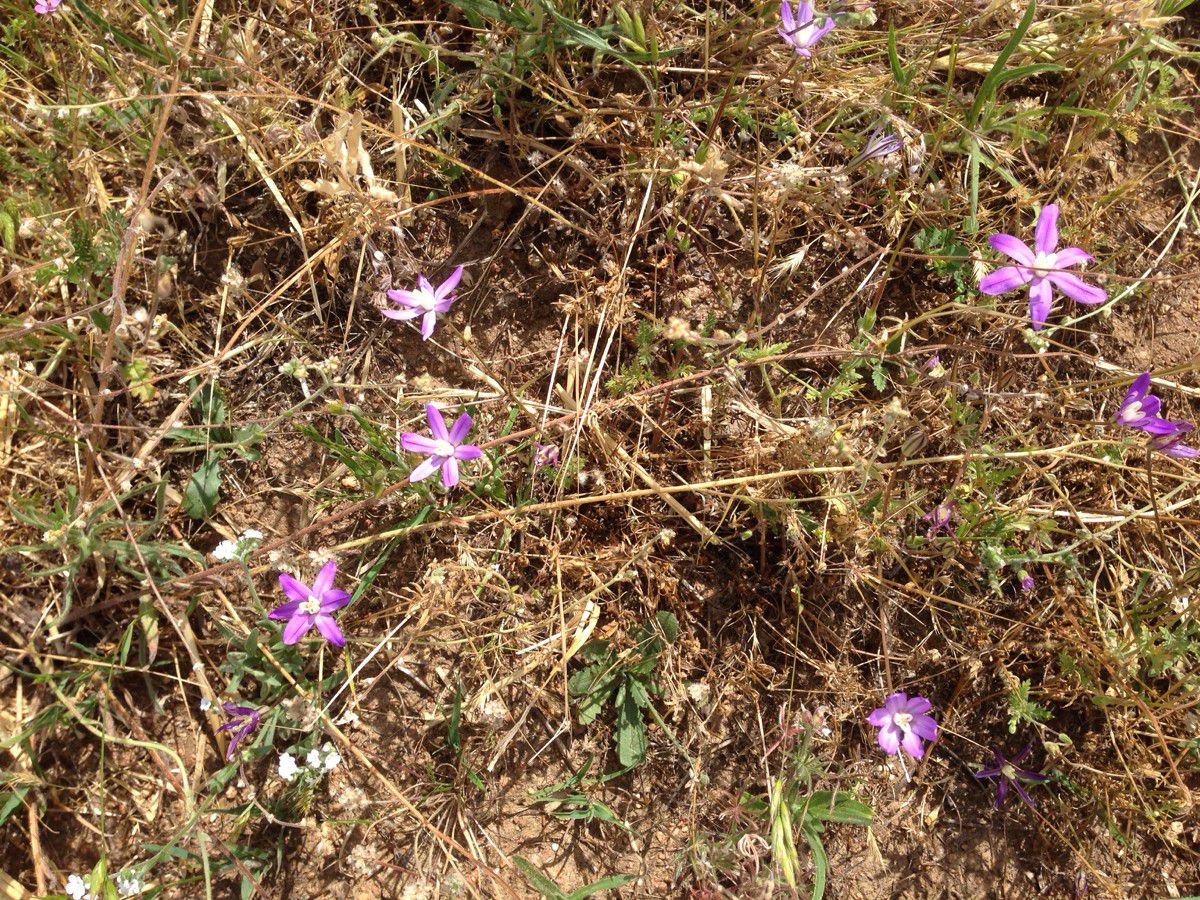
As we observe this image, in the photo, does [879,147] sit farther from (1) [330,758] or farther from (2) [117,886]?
(2) [117,886]

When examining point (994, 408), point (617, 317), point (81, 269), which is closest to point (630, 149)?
point (617, 317)

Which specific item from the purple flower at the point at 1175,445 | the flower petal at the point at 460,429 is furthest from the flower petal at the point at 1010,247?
the flower petal at the point at 460,429

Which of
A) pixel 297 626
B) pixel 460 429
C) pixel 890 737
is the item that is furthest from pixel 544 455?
pixel 890 737

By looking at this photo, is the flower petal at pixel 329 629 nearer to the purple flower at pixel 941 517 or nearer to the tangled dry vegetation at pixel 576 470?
the tangled dry vegetation at pixel 576 470

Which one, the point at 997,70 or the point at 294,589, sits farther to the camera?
the point at 997,70

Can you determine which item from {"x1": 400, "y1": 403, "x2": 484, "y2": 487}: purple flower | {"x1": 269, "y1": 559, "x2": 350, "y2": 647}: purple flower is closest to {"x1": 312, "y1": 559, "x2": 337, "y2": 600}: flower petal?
{"x1": 269, "y1": 559, "x2": 350, "y2": 647}: purple flower

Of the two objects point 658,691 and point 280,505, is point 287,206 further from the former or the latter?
point 658,691

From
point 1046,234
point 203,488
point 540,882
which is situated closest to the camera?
point 1046,234
